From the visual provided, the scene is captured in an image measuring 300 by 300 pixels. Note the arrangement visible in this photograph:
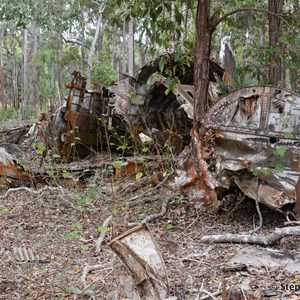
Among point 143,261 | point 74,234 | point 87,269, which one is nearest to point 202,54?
point 74,234

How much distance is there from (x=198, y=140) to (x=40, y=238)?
224 centimetres

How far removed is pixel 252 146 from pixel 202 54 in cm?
170

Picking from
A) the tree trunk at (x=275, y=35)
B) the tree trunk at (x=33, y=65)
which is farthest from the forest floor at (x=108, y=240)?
the tree trunk at (x=33, y=65)

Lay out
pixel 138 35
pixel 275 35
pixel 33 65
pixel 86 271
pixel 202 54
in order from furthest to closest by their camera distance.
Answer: pixel 33 65, pixel 138 35, pixel 275 35, pixel 202 54, pixel 86 271

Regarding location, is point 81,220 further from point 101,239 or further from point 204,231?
point 204,231

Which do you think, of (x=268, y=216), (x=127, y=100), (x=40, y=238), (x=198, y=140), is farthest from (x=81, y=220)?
(x=127, y=100)

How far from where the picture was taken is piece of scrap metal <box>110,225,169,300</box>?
355cm

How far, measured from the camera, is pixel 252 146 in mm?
5168

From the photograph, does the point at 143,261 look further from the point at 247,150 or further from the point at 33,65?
the point at 33,65

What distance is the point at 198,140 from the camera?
219 inches

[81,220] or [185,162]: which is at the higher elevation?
[185,162]

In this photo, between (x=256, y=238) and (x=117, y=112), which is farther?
(x=117, y=112)

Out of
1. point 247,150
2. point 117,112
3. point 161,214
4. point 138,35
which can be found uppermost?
point 138,35

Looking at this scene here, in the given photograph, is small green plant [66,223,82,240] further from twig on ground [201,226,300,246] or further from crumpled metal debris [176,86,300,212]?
crumpled metal debris [176,86,300,212]
